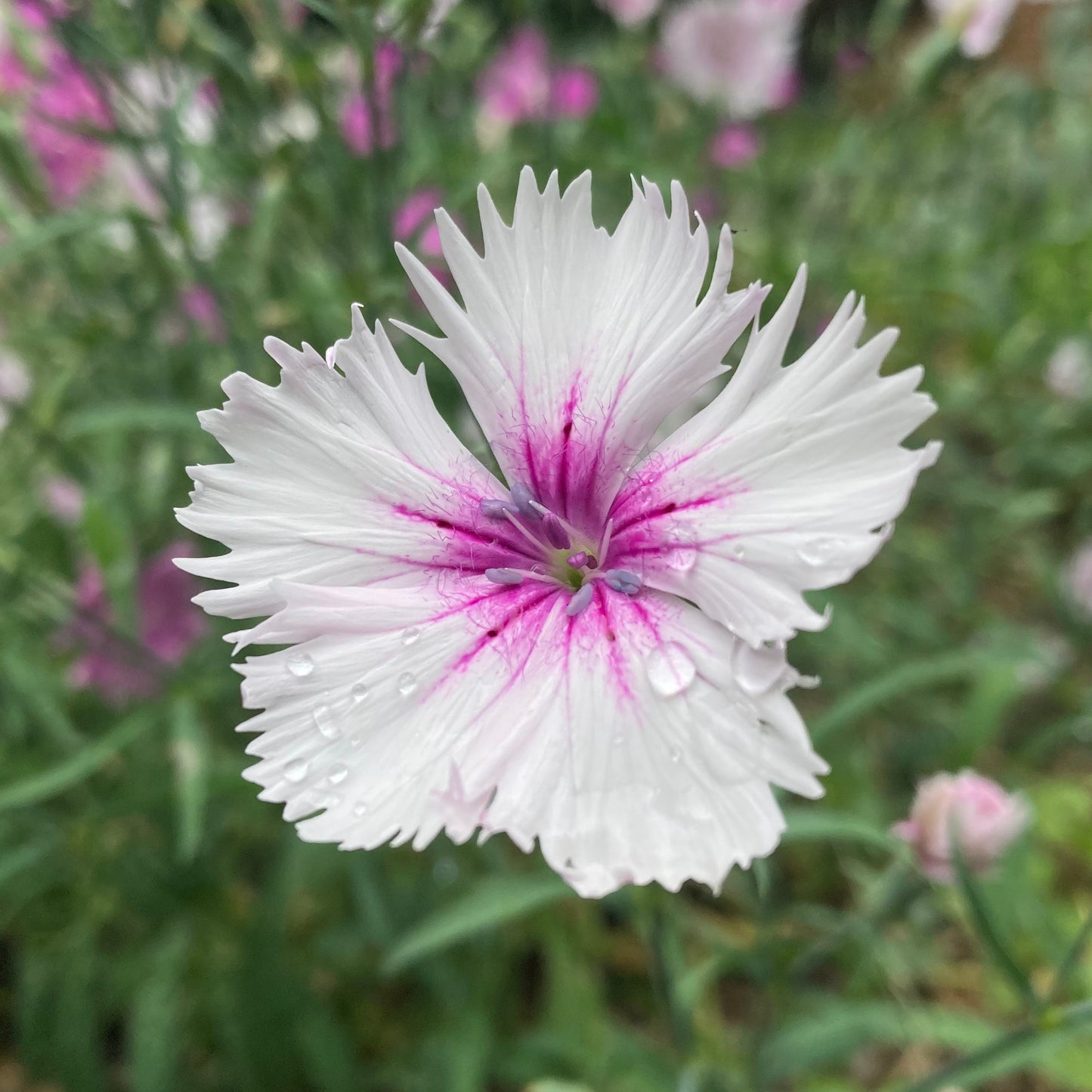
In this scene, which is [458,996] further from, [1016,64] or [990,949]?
[1016,64]

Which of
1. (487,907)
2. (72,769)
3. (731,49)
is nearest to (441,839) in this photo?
(487,907)

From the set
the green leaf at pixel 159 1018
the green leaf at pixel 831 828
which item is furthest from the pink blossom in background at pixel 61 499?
the green leaf at pixel 831 828

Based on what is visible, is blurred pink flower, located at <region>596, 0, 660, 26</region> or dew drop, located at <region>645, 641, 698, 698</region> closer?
dew drop, located at <region>645, 641, 698, 698</region>

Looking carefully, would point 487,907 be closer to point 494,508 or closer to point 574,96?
point 494,508

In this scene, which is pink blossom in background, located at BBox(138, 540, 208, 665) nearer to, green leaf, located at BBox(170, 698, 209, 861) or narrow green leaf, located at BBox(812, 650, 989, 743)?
green leaf, located at BBox(170, 698, 209, 861)

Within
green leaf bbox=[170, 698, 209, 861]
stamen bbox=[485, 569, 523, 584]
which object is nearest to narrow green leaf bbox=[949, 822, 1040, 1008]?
stamen bbox=[485, 569, 523, 584]
